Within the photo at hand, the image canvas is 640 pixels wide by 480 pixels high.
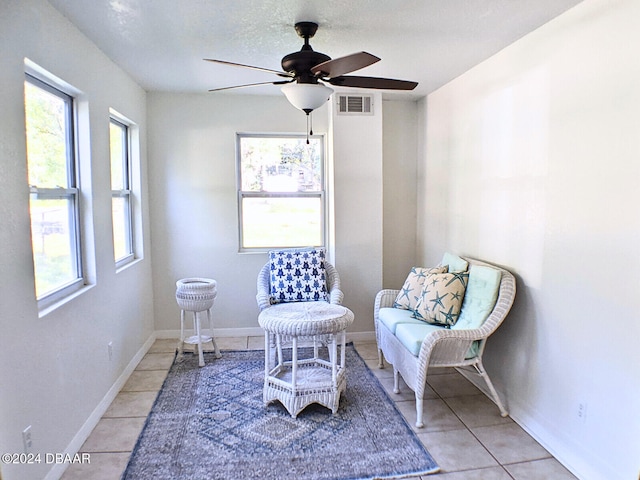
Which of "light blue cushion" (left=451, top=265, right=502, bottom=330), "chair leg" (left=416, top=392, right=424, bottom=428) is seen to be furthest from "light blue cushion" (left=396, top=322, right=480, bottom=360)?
"chair leg" (left=416, top=392, right=424, bottom=428)

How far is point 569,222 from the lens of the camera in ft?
7.69

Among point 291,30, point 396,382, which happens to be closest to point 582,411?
point 396,382

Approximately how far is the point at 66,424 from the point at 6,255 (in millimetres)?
1063

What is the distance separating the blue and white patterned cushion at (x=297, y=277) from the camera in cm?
374

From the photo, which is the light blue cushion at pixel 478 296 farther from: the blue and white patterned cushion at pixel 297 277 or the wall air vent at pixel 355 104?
the wall air vent at pixel 355 104

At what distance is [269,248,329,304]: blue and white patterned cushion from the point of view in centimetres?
374

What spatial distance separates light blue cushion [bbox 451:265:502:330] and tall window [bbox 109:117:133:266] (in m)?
2.73

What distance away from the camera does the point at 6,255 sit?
1819 millimetres

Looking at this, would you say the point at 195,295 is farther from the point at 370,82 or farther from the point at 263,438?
the point at 370,82

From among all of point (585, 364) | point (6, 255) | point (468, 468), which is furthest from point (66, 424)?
point (585, 364)

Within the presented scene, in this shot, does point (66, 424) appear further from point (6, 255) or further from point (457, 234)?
point (457, 234)

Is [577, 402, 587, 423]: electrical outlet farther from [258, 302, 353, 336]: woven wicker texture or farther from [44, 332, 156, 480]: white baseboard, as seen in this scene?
[44, 332, 156, 480]: white baseboard

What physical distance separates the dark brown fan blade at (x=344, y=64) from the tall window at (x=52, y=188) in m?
1.48

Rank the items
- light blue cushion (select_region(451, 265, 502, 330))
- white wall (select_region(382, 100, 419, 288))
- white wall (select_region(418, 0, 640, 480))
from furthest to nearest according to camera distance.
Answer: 1. white wall (select_region(382, 100, 419, 288))
2. light blue cushion (select_region(451, 265, 502, 330))
3. white wall (select_region(418, 0, 640, 480))
